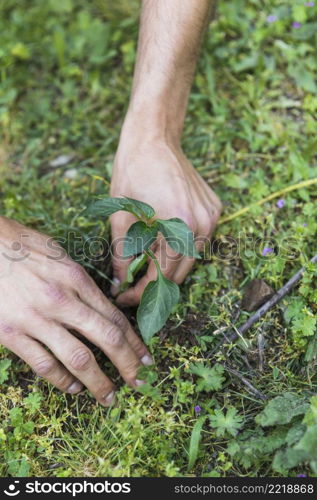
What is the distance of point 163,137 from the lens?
2.29 m

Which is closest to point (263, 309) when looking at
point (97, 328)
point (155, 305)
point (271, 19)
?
point (155, 305)

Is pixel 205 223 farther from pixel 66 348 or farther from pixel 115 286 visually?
pixel 66 348

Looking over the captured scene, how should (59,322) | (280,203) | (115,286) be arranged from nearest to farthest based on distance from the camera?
1. (59,322)
2. (115,286)
3. (280,203)

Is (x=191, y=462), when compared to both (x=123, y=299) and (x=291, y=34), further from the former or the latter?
(x=291, y=34)

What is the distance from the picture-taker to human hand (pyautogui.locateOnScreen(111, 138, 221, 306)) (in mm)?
2104

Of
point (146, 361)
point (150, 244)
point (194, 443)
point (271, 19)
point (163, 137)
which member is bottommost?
point (194, 443)

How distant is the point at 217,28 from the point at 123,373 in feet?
6.92

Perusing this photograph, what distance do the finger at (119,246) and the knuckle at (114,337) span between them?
0.97 ft

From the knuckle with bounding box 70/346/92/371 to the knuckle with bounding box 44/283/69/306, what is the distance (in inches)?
6.9

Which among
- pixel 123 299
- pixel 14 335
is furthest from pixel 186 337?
pixel 14 335

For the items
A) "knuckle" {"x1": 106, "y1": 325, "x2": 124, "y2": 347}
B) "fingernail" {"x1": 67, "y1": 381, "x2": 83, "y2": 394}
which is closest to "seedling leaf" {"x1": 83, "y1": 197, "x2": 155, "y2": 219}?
"knuckle" {"x1": 106, "y1": 325, "x2": 124, "y2": 347}

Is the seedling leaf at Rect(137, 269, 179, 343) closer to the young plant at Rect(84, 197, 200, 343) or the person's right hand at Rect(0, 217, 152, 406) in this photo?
the young plant at Rect(84, 197, 200, 343)

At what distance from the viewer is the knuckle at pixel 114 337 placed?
196cm

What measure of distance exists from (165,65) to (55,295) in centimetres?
111
